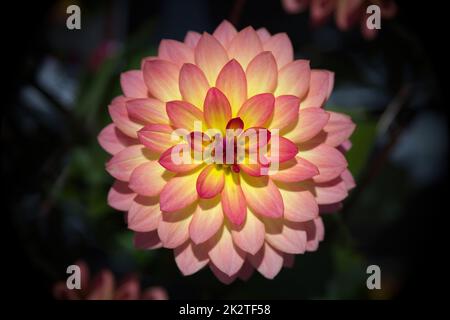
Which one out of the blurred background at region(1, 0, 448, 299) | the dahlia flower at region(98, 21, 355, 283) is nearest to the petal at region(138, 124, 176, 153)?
the dahlia flower at region(98, 21, 355, 283)

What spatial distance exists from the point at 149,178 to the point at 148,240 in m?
0.05

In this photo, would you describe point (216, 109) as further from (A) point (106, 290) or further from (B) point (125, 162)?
(A) point (106, 290)

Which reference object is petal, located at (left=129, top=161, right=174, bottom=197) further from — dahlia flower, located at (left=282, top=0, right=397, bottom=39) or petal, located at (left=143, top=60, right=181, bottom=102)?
dahlia flower, located at (left=282, top=0, right=397, bottom=39)

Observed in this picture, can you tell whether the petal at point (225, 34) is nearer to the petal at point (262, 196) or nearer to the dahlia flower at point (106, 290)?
the petal at point (262, 196)

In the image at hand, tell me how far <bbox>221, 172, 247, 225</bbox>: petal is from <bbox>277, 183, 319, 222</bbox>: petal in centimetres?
3

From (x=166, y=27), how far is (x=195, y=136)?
15 cm

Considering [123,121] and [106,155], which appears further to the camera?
[106,155]

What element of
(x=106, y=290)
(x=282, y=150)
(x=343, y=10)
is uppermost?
(x=343, y=10)

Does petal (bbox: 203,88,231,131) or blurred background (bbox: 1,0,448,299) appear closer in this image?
petal (bbox: 203,88,231,131)

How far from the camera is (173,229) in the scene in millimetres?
288

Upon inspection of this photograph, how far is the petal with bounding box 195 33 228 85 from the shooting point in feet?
0.93

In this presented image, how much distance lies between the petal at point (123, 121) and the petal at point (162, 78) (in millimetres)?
21

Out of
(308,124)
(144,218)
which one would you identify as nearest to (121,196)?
(144,218)
